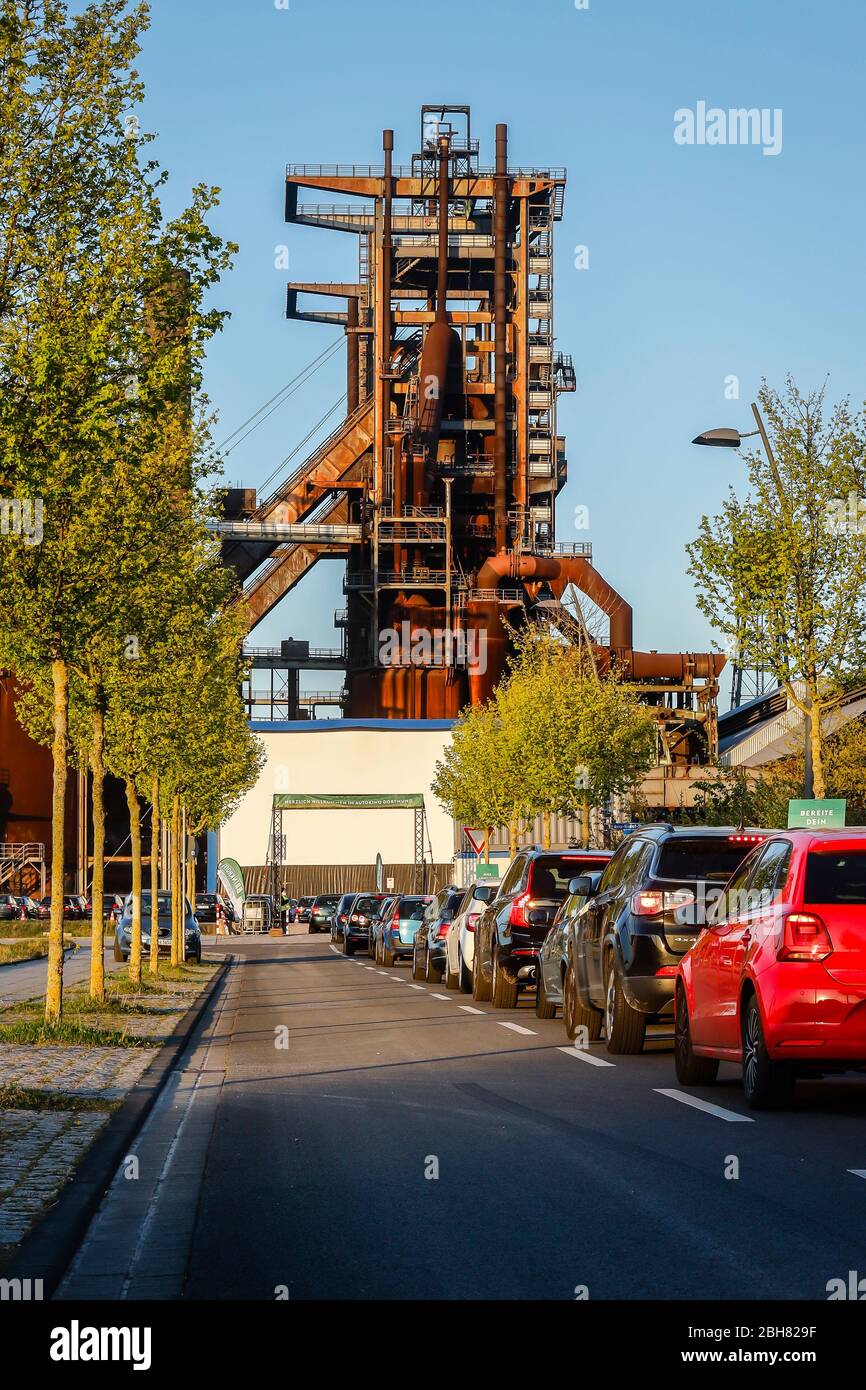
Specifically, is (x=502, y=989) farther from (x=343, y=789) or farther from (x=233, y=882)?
(x=343, y=789)

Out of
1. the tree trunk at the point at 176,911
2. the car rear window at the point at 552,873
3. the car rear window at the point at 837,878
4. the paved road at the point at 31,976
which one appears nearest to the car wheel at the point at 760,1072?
the car rear window at the point at 837,878

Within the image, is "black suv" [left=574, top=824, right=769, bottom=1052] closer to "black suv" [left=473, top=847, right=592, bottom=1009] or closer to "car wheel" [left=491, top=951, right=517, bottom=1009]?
"black suv" [left=473, top=847, right=592, bottom=1009]

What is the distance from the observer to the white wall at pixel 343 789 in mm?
84188

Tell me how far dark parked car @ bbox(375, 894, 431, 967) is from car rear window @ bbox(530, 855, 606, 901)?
58.6 ft

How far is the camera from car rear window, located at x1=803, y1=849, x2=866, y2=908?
447 inches

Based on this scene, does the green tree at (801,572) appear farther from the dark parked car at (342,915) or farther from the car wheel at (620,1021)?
the dark parked car at (342,915)

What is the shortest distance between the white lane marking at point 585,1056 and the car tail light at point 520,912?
18.7 ft

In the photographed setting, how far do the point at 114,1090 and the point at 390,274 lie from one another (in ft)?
244

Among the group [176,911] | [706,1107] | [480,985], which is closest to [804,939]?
[706,1107]

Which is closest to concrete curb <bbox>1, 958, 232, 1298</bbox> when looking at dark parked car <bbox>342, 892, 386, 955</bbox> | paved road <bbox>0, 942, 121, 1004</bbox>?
paved road <bbox>0, 942, 121, 1004</bbox>

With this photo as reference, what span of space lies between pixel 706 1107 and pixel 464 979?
626 inches

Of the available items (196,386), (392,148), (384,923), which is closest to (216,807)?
(384,923)

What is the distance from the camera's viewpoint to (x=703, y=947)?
1294 cm
